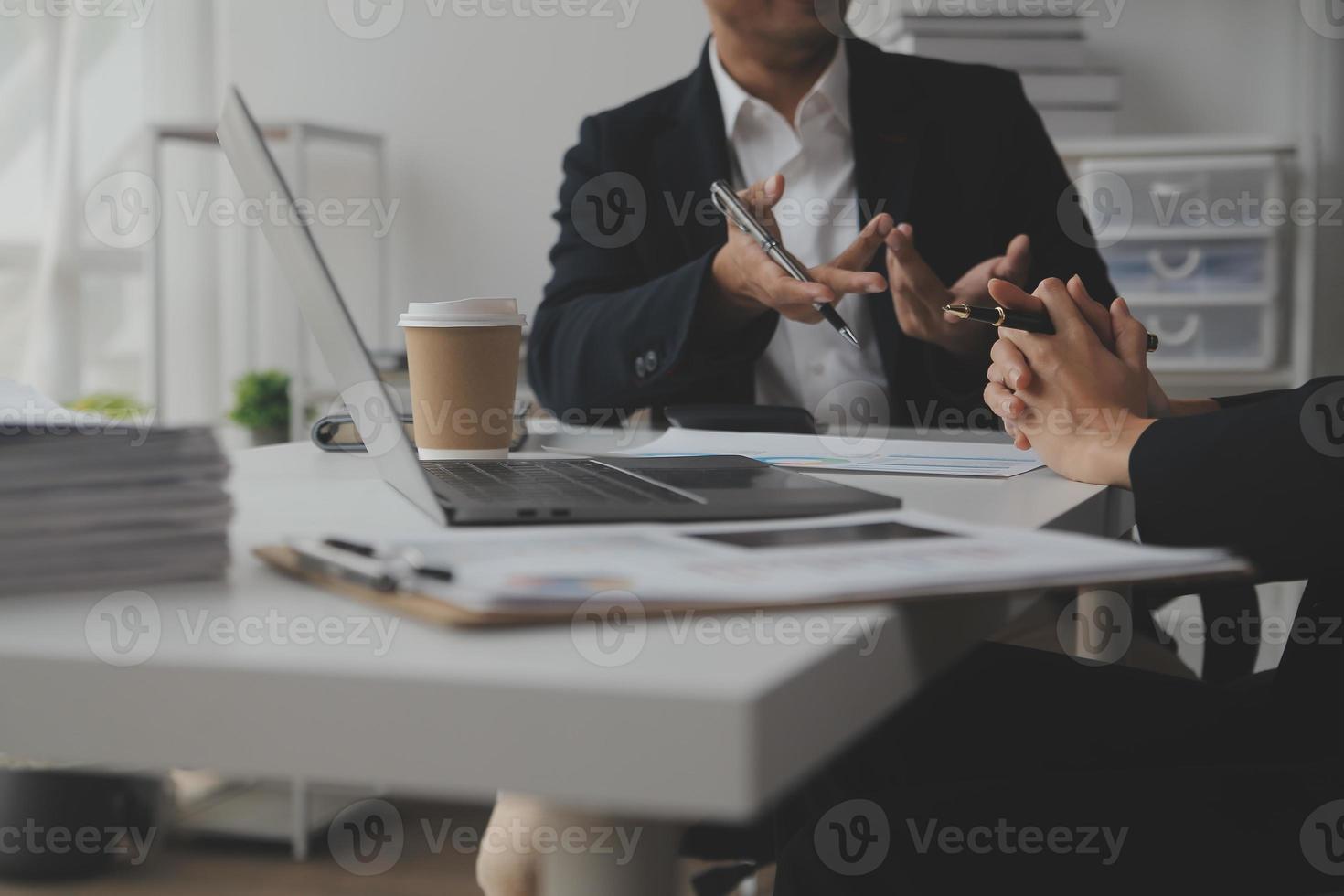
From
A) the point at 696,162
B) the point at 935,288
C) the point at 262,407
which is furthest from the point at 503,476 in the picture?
the point at 262,407

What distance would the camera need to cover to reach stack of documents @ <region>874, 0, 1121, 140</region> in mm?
2191

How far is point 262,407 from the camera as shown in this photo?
2637 mm

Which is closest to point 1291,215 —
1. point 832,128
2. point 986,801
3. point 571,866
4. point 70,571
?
point 832,128

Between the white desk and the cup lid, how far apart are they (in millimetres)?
524

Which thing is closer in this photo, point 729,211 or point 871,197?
point 729,211

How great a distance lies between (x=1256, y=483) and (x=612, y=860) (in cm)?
37

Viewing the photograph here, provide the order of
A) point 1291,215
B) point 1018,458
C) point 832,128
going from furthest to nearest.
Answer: point 1291,215, point 832,128, point 1018,458

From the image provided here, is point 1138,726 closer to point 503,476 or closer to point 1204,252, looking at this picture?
point 503,476

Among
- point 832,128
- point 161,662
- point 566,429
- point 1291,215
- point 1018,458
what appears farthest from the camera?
point 1291,215

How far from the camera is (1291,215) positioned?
2.29m

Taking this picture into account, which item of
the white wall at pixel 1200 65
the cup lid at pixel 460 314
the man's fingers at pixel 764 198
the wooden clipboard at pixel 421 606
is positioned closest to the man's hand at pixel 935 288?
the man's fingers at pixel 764 198

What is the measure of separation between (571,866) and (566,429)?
67cm

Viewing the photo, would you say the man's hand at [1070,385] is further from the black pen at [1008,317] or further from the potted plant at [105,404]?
the potted plant at [105,404]

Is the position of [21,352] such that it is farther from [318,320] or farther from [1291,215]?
[1291,215]
